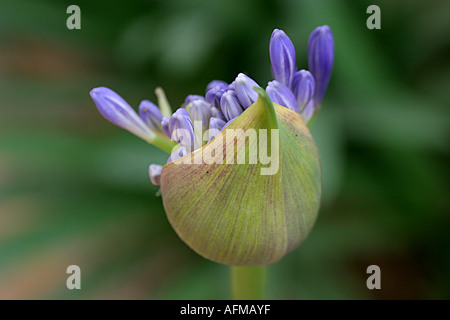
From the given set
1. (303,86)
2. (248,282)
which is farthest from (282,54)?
(248,282)

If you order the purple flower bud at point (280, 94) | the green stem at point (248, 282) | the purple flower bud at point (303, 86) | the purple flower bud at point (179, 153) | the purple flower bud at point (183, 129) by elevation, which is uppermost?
the purple flower bud at point (303, 86)

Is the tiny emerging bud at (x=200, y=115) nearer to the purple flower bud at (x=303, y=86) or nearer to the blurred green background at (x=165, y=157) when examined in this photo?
the purple flower bud at (x=303, y=86)

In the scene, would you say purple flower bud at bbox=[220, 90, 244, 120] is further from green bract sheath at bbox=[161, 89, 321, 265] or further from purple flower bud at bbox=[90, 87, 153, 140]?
purple flower bud at bbox=[90, 87, 153, 140]

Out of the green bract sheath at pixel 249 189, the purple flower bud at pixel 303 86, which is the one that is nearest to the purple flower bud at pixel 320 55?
the purple flower bud at pixel 303 86

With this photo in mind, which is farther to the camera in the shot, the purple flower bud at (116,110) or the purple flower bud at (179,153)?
the purple flower bud at (116,110)

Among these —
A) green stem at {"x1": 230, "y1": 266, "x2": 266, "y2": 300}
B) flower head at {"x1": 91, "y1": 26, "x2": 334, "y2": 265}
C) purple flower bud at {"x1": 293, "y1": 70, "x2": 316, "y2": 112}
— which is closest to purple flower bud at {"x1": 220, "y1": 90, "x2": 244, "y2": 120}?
flower head at {"x1": 91, "y1": 26, "x2": 334, "y2": 265}

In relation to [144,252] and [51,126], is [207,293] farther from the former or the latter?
[51,126]
